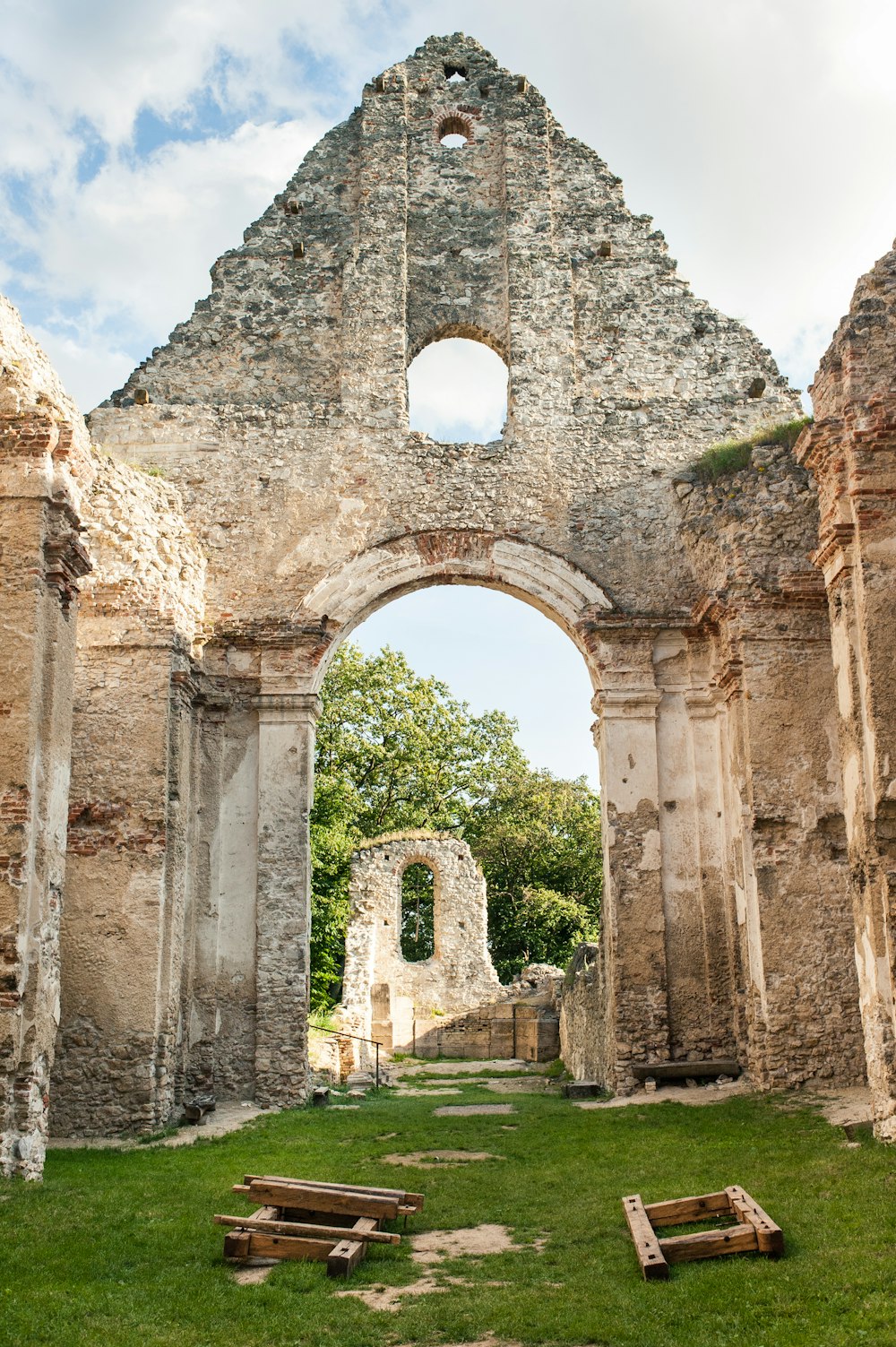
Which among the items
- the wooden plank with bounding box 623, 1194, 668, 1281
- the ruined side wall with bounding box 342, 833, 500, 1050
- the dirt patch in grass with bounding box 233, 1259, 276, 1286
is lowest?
the dirt patch in grass with bounding box 233, 1259, 276, 1286

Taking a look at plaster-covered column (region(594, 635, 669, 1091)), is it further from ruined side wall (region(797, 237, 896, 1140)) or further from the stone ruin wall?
the stone ruin wall

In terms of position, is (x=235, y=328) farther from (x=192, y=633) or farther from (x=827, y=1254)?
(x=827, y=1254)

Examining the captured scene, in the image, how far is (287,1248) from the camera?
5.94 m

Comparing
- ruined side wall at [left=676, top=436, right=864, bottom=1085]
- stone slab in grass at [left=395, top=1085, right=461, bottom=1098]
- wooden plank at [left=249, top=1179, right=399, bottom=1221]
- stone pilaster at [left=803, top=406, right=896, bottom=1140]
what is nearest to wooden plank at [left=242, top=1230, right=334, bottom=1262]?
wooden plank at [left=249, top=1179, right=399, bottom=1221]

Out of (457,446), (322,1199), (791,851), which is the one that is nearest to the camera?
(322,1199)

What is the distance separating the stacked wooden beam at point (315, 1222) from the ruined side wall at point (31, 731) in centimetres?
173

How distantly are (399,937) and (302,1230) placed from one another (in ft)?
61.0

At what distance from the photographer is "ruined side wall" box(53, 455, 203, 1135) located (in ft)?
34.5

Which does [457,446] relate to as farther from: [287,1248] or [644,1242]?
[644,1242]

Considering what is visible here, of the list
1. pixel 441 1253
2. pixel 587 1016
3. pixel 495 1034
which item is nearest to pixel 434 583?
pixel 587 1016

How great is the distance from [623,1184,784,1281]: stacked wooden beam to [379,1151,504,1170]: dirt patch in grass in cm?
303

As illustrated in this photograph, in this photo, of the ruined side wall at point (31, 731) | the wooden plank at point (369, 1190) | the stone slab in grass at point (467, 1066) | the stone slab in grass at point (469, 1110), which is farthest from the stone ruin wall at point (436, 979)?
the wooden plank at point (369, 1190)

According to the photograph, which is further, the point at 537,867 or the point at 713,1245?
the point at 537,867

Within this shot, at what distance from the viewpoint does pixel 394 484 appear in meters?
13.5
